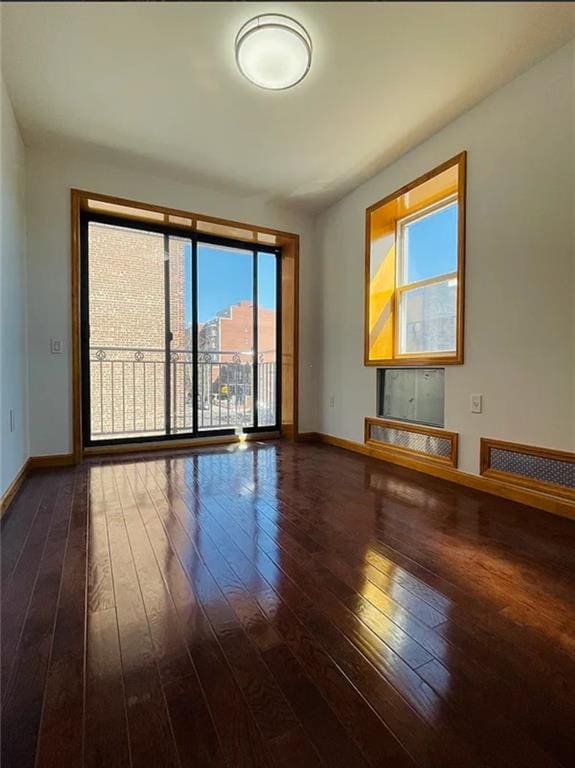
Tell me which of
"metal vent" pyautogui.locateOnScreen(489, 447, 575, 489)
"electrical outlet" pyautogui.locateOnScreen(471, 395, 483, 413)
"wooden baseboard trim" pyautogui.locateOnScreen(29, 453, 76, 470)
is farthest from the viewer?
"wooden baseboard trim" pyautogui.locateOnScreen(29, 453, 76, 470)

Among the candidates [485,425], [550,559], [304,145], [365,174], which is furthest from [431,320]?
[550,559]

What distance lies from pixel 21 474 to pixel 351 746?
270 cm

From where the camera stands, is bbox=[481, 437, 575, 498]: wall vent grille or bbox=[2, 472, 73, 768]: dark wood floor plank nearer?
bbox=[2, 472, 73, 768]: dark wood floor plank

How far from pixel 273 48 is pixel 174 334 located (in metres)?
3.11

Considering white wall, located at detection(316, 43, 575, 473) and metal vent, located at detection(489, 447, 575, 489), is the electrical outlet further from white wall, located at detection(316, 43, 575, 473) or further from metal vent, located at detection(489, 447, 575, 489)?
metal vent, located at detection(489, 447, 575, 489)

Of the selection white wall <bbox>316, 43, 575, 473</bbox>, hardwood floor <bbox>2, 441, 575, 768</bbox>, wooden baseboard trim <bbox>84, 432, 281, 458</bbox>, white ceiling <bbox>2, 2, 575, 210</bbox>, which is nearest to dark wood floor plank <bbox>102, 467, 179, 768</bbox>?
hardwood floor <bbox>2, 441, 575, 768</bbox>

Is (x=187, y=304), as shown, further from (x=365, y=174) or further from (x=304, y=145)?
(x=365, y=174)

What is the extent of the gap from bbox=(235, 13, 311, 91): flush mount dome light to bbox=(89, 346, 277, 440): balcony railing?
2.73 meters

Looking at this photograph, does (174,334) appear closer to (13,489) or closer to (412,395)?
(13,489)

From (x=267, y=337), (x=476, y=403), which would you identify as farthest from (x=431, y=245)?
(x=267, y=337)

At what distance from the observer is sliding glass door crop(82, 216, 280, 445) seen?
11.9 feet

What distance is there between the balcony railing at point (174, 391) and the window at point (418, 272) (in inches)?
58.6

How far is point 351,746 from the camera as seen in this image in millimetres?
781

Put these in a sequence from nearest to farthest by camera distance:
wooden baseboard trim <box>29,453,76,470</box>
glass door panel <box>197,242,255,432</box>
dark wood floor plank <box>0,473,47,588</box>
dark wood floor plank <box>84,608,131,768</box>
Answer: dark wood floor plank <box>84,608,131,768</box> → dark wood floor plank <box>0,473,47,588</box> → wooden baseboard trim <box>29,453,76,470</box> → glass door panel <box>197,242,255,432</box>
